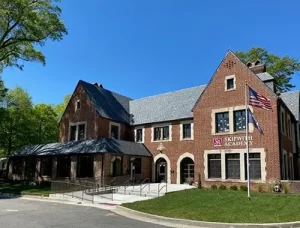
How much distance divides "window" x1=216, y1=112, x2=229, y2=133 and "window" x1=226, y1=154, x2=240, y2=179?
215 cm

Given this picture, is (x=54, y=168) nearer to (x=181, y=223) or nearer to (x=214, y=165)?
(x=214, y=165)

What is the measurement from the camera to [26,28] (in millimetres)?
30125

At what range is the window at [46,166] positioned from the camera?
3165 centimetres

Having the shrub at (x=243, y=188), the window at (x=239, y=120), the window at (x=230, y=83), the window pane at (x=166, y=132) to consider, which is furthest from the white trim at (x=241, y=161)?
the window pane at (x=166, y=132)

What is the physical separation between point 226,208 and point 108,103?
2269 centimetres

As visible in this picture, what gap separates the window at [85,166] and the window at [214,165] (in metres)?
10.5

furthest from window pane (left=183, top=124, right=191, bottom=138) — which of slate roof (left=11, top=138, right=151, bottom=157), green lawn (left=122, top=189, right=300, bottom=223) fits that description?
green lawn (left=122, top=189, right=300, bottom=223)

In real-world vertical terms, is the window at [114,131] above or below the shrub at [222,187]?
above

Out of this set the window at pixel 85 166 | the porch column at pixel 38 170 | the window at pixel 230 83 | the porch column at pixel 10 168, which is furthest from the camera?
the porch column at pixel 10 168

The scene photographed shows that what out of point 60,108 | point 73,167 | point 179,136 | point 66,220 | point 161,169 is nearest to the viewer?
point 66,220

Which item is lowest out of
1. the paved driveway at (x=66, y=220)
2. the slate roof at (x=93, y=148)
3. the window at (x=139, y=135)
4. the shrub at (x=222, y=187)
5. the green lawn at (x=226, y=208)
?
the paved driveway at (x=66, y=220)

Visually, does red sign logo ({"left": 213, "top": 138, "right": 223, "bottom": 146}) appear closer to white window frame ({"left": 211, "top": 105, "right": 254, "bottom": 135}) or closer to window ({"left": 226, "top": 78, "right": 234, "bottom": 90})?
white window frame ({"left": 211, "top": 105, "right": 254, "bottom": 135})

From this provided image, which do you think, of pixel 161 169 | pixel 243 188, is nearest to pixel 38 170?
pixel 161 169

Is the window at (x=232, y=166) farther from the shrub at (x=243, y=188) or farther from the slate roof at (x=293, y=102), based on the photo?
the slate roof at (x=293, y=102)
